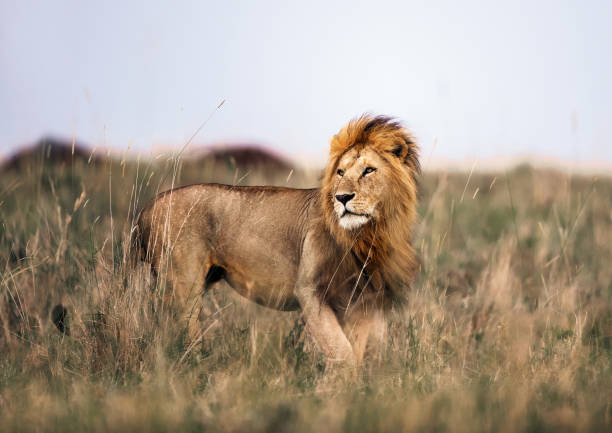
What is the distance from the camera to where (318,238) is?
4.02 metres

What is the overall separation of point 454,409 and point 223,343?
1.83m

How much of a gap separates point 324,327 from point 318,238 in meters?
0.57

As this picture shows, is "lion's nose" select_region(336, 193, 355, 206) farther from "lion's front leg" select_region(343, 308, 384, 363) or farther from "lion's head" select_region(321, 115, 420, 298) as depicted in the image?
"lion's front leg" select_region(343, 308, 384, 363)

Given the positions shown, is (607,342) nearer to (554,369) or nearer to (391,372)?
(554,369)

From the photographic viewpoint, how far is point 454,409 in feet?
9.05

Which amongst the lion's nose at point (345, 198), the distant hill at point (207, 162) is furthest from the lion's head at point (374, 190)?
the distant hill at point (207, 162)

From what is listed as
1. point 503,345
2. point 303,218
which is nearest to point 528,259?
point 503,345

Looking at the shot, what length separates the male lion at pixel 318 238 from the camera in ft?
12.7

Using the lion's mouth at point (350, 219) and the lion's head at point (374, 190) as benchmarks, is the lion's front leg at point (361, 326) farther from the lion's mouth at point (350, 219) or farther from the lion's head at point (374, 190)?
the lion's mouth at point (350, 219)

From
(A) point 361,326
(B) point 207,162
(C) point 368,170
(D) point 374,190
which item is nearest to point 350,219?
(D) point 374,190

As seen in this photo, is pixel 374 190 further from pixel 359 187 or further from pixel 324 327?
pixel 324 327

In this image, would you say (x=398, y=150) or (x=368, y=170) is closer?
(x=368, y=170)

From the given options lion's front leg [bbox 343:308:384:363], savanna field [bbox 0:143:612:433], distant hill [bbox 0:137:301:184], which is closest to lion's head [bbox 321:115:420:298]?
lion's front leg [bbox 343:308:384:363]

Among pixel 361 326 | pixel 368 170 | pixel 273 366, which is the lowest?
pixel 273 366
